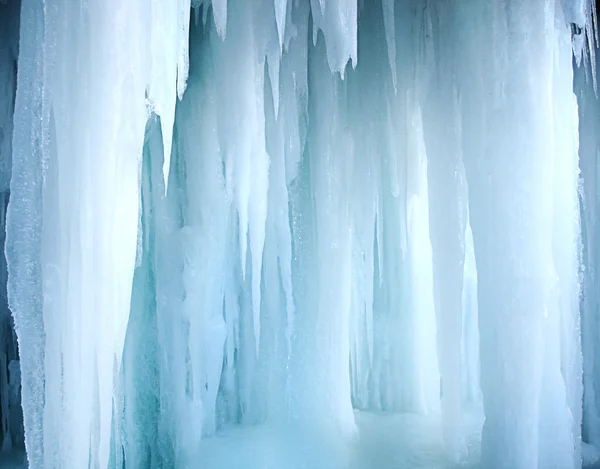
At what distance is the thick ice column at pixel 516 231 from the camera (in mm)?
3523

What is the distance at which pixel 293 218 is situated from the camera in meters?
5.29

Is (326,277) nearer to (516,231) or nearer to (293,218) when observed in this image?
(293,218)

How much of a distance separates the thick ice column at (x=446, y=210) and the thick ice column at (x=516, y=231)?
211 mm

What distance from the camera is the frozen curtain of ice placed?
276cm

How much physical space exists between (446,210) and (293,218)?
161cm

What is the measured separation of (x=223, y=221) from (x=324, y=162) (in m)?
1.03

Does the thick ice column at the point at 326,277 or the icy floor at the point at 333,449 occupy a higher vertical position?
the thick ice column at the point at 326,277

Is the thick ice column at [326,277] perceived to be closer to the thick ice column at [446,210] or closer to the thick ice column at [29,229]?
the thick ice column at [446,210]

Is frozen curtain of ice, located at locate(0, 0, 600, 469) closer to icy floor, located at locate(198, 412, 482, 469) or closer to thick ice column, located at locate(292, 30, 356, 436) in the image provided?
thick ice column, located at locate(292, 30, 356, 436)

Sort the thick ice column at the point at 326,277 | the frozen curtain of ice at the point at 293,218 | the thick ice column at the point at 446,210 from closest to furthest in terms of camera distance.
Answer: the frozen curtain of ice at the point at 293,218
the thick ice column at the point at 446,210
the thick ice column at the point at 326,277

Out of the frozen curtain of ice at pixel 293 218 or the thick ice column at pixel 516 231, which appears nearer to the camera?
the frozen curtain of ice at pixel 293 218

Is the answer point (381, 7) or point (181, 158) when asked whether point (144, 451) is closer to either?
point (181, 158)

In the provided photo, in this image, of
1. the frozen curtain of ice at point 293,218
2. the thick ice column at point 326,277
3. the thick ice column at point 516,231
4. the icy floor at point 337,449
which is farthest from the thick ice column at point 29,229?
the thick ice column at point 326,277

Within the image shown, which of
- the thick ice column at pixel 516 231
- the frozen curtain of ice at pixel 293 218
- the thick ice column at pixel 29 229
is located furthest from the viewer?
the thick ice column at pixel 516 231
